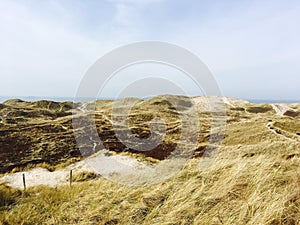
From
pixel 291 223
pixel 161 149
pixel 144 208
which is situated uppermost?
pixel 291 223

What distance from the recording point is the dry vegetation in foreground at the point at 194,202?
11.2 ft

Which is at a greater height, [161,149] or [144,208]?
[144,208]

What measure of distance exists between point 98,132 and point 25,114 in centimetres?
2493

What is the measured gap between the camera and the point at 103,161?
571 inches

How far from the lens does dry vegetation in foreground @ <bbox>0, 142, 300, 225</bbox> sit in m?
3.40

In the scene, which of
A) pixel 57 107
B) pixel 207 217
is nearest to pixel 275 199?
pixel 207 217

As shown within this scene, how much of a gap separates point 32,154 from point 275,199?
18365mm

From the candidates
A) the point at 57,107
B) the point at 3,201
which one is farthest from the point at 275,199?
the point at 57,107

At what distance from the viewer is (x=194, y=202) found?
154 inches

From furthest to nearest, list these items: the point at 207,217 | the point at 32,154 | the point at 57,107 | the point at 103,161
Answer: the point at 57,107
the point at 32,154
the point at 103,161
the point at 207,217

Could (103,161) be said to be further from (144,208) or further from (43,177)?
(144,208)

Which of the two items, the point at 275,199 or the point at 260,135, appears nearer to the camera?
the point at 275,199

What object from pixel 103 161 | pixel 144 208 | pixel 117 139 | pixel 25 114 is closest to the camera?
pixel 144 208

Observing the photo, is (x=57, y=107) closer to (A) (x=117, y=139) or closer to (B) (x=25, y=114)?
(B) (x=25, y=114)
